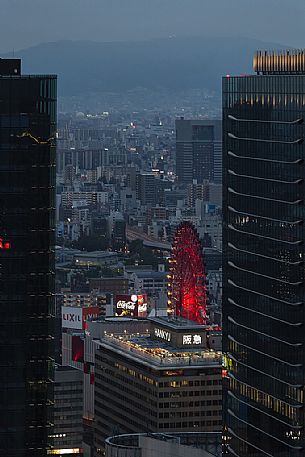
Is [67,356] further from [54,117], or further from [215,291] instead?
[54,117]

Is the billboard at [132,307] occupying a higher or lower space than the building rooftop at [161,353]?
lower

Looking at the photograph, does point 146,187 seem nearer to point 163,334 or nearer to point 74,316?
point 74,316

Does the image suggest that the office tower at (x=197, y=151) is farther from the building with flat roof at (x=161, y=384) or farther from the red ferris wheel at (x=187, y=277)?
the building with flat roof at (x=161, y=384)

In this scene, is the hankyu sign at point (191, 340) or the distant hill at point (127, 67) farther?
the distant hill at point (127, 67)

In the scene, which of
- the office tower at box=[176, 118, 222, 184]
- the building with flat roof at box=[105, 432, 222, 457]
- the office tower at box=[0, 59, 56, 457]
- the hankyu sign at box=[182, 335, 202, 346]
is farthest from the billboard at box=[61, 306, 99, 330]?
the office tower at box=[176, 118, 222, 184]

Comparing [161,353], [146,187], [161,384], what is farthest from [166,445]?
[146,187]

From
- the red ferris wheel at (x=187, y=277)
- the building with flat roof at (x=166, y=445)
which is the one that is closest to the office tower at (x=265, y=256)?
the building with flat roof at (x=166, y=445)
